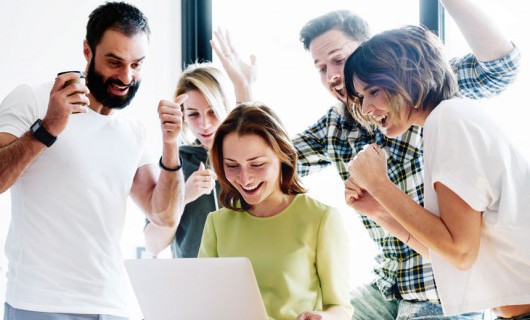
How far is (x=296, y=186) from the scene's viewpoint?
1.69m

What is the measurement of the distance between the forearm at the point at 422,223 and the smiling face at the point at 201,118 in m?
0.90

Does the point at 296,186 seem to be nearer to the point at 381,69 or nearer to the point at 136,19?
the point at 381,69

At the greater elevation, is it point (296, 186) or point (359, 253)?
point (296, 186)

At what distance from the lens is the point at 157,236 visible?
202 cm

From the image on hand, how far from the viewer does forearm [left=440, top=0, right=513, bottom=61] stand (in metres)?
1.48

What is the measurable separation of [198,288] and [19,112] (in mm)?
764

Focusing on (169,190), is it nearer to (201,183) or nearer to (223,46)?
(201,183)

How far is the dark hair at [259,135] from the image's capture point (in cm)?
165

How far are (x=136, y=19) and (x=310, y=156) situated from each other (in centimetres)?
68

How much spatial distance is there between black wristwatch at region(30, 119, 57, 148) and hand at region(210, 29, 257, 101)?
2.11 ft

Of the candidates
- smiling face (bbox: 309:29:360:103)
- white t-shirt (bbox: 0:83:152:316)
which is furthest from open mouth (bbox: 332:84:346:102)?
white t-shirt (bbox: 0:83:152:316)

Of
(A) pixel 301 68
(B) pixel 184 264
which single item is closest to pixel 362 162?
(B) pixel 184 264

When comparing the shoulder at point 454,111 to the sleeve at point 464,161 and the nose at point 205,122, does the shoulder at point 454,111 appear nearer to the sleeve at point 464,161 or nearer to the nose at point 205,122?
the sleeve at point 464,161

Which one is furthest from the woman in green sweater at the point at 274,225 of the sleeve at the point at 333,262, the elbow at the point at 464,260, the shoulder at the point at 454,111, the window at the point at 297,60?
the window at the point at 297,60
